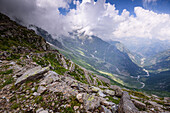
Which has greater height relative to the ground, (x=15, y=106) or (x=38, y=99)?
(x=38, y=99)

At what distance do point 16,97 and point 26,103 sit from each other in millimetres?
2317

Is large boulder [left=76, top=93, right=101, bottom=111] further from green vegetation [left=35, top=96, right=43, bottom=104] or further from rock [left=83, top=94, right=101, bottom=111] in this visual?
green vegetation [left=35, top=96, right=43, bottom=104]

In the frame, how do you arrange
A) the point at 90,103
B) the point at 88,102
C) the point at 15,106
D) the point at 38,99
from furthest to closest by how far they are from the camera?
1. the point at 88,102
2. the point at 90,103
3. the point at 38,99
4. the point at 15,106


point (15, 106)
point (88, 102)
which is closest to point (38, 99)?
point (15, 106)

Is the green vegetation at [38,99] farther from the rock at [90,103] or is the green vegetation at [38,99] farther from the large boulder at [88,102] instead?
the rock at [90,103]

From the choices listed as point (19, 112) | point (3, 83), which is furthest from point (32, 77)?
point (19, 112)

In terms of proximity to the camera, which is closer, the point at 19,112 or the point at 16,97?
the point at 19,112

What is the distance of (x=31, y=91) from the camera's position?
11.3 m

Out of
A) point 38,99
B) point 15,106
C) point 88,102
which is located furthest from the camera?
point 88,102

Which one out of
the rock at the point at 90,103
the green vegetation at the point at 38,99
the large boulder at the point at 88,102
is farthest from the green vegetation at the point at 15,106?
the rock at the point at 90,103

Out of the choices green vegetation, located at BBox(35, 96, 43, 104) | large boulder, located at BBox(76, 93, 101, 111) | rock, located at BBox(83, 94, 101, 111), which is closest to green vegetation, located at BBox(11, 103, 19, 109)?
green vegetation, located at BBox(35, 96, 43, 104)

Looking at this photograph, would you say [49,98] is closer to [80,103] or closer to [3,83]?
[80,103]

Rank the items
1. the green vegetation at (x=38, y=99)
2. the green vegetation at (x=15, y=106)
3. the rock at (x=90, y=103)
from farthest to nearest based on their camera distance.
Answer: the rock at (x=90, y=103)
the green vegetation at (x=38, y=99)
the green vegetation at (x=15, y=106)

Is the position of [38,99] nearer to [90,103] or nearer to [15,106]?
[15,106]
